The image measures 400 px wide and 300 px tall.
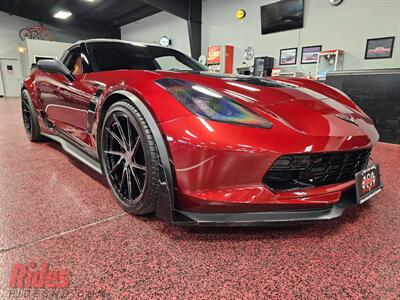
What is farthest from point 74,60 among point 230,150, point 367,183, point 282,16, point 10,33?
point 10,33

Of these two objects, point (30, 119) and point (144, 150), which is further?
point (30, 119)

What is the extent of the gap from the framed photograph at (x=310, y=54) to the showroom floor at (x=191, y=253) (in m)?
4.80

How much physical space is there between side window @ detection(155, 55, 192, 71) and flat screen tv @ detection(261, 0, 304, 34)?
4.66 meters

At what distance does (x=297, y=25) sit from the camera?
5.71 m

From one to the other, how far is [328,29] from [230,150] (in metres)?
5.54

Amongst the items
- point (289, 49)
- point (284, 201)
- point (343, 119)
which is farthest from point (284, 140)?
point (289, 49)

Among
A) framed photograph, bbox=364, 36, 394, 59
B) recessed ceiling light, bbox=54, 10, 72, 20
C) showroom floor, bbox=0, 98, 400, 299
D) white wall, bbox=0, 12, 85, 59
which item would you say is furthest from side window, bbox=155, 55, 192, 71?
white wall, bbox=0, 12, 85, 59

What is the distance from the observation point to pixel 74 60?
80.7 inches

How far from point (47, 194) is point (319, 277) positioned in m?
1.43

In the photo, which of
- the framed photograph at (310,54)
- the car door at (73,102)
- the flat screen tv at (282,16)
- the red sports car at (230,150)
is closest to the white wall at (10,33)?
the flat screen tv at (282,16)

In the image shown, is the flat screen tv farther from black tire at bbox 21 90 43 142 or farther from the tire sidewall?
the tire sidewall

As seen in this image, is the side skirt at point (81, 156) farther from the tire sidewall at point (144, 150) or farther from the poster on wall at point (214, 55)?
the poster on wall at point (214, 55)

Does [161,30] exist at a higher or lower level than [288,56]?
higher

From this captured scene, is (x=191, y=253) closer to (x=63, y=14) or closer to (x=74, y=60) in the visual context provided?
(x=74, y=60)
